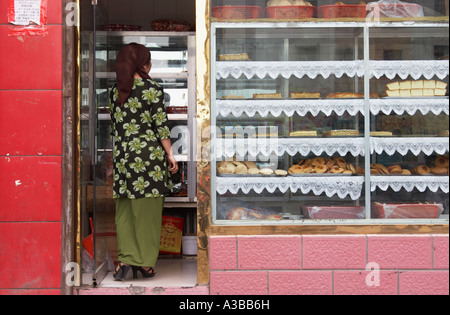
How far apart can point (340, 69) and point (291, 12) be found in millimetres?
601

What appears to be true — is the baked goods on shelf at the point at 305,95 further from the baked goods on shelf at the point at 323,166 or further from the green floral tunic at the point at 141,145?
the green floral tunic at the point at 141,145

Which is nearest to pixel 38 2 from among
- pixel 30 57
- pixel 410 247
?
pixel 30 57

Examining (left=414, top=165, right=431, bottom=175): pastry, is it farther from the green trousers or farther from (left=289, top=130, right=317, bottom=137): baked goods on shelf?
the green trousers

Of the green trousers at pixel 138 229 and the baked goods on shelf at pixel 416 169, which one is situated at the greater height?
the baked goods on shelf at pixel 416 169

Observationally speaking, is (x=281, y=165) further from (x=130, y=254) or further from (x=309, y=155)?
(x=130, y=254)

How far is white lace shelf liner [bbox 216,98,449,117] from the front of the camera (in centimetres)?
469

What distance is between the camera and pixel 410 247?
4.46 meters

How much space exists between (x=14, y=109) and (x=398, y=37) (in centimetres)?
305

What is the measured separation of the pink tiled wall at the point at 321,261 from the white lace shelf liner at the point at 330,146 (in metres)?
0.69

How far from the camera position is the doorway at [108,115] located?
457 cm

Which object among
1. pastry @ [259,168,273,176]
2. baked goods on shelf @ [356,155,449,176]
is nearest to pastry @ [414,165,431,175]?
baked goods on shelf @ [356,155,449,176]

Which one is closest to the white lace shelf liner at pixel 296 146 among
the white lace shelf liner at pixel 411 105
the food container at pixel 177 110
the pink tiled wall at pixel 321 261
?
the white lace shelf liner at pixel 411 105

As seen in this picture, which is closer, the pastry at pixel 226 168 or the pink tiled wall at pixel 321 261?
the pink tiled wall at pixel 321 261

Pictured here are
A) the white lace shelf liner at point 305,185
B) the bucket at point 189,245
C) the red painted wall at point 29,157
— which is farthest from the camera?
the bucket at point 189,245
